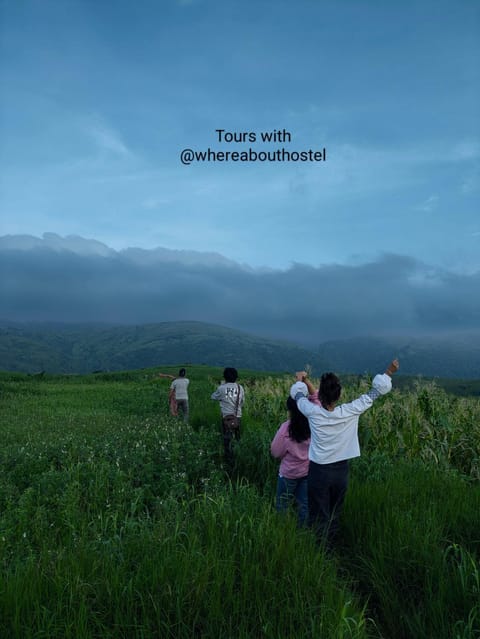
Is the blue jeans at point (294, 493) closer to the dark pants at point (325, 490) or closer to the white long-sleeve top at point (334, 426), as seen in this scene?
the dark pants at point (325, 490)

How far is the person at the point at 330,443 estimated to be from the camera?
246 inches

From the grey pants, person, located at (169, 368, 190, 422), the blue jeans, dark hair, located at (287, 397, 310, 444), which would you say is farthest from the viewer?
the grey pants

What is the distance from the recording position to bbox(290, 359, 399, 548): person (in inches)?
246

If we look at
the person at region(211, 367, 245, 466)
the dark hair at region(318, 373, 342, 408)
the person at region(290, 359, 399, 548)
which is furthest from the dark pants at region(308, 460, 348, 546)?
the person at region(211, 367, 245, 466)

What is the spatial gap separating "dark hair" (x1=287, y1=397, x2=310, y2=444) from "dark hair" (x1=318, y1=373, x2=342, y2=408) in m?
0.78

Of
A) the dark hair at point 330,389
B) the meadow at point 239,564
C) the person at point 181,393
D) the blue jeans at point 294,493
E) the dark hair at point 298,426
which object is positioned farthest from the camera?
the person at point 181,393

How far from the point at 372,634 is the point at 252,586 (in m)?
1.54

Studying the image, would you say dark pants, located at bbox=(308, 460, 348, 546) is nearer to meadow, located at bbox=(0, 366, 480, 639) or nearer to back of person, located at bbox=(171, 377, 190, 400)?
meadow, located at bbox=(0, 366, 480, 639)

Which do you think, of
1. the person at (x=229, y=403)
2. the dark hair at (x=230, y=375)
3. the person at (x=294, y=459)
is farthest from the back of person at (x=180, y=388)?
the person at (x=294, y=459)

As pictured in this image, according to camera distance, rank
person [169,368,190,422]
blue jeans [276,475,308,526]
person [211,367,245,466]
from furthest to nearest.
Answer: person [169,368,190,422]
person [211,367,245,466]
blue jeans [276,475,308,526]

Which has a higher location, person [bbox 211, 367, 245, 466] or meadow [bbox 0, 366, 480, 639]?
person [bbox 211, 367, 245, 466]

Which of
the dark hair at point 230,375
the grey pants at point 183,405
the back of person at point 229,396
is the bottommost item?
the grey pants at point 183,405

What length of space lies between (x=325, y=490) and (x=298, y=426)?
105 cm

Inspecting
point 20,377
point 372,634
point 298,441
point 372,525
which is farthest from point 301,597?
point 20,377
